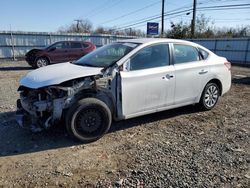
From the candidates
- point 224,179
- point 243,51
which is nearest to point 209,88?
point 224,179

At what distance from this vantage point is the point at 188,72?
5.32 m

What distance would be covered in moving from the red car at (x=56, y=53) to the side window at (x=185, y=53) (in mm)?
10824

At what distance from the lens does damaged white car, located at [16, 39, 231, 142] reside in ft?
13.6

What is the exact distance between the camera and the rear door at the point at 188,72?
205 inches

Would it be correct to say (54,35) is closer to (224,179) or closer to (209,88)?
(209,88)

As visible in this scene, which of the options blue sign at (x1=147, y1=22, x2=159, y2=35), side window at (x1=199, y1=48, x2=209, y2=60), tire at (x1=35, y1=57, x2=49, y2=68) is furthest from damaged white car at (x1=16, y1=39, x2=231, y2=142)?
blue sign at (x1=147, y1=22, x2=159, y2=35)

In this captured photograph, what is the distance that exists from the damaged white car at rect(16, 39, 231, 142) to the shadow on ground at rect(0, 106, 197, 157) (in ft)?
0.98

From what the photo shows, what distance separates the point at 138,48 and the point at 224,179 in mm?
2624

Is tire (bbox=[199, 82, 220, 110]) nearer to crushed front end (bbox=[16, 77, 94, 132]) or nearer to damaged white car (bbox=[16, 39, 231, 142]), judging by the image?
damaged white car (bbox=[16, 39, 231, 142])

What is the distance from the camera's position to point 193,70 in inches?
213

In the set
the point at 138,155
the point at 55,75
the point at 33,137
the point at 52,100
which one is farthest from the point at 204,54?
the point at 33,137

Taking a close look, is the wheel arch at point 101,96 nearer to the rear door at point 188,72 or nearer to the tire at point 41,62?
the rear door at point 188,72

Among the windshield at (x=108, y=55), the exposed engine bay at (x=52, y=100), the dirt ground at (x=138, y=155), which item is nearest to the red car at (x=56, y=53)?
the dirt ground at (x=138, y=155)

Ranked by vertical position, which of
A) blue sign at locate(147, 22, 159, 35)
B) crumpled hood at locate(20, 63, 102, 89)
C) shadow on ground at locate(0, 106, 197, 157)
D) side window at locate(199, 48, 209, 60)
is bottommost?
shadow on ground at locate(0, 106, 197, 157)
